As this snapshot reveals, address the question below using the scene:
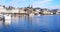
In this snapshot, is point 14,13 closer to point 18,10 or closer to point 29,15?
point 18,10

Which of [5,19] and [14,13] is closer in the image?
[5,19]

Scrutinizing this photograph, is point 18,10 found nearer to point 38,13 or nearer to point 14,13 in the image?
point 14,13

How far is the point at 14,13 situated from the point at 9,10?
3.06 feet

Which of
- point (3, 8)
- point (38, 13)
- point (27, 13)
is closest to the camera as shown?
point (3, 8)

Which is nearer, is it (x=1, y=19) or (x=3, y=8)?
(x=1, y=19)

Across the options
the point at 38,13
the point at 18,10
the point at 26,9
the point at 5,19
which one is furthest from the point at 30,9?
the point at 5,19

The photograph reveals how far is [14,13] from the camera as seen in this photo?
23.1 m

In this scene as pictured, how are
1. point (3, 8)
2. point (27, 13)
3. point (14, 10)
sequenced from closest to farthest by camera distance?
point (3, 8), point (14, 10), point (27, 13)

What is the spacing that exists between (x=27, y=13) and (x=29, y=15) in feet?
1.47

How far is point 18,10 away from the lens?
2350 cm

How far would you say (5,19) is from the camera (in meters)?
12.4

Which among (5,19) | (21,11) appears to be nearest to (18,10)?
(21,11)

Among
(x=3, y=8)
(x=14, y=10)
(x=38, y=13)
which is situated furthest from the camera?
(x=38, y=13)

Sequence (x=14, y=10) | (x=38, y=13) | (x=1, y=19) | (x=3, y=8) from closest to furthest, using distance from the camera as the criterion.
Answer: (x=1, y=19) < (x=3, y=8) < (x=14, y=10) < (x=38, y=13)
